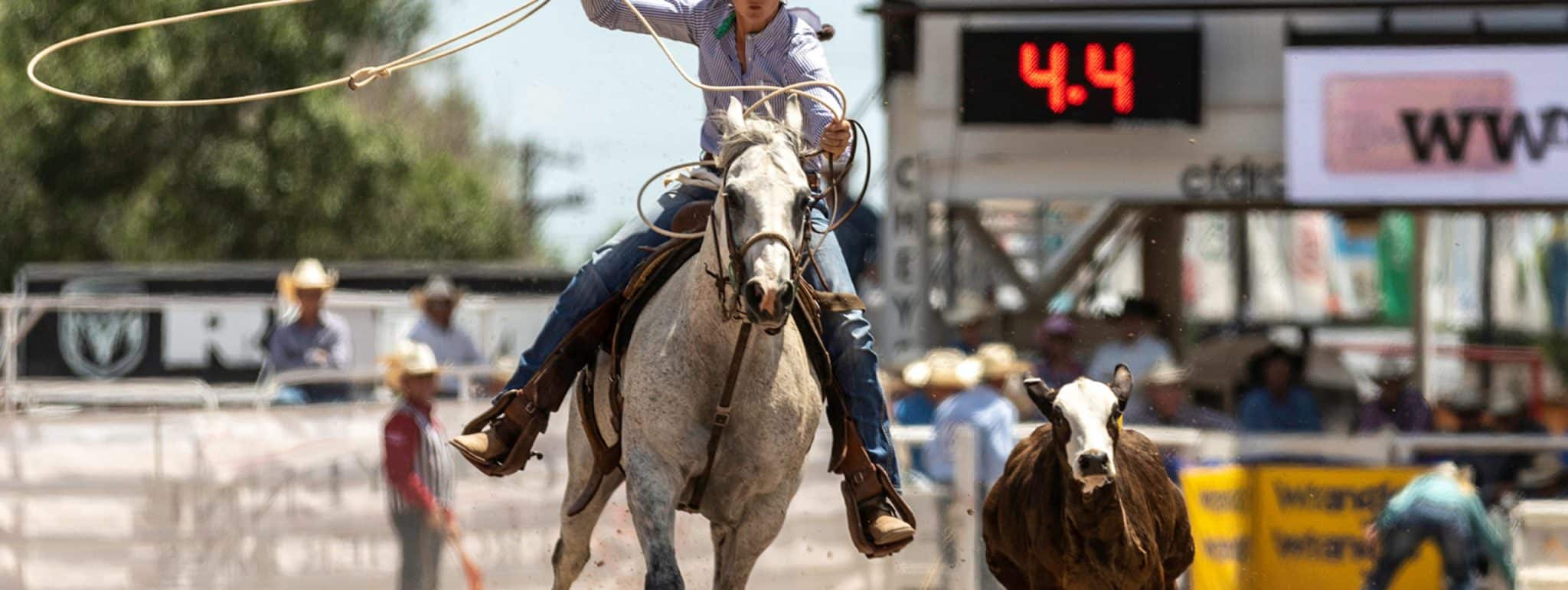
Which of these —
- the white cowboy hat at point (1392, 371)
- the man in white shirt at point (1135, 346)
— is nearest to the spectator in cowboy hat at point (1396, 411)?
the white cowboy hat at point (1392, 371)

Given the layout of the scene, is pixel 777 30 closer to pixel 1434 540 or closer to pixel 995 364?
pixel 995 364

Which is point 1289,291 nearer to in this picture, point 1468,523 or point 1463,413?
point 1463,413

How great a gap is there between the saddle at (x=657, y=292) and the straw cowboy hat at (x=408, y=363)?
13.1 feet

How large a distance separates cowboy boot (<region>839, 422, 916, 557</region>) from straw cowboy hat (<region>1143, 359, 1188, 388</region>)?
575cm

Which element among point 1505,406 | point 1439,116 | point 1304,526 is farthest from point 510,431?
point 1505,406

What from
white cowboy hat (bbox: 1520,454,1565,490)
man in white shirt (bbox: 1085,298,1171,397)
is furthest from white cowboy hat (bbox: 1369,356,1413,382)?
man in white shirt (bbox: 1085,298,1171,397)

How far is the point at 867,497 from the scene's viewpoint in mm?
6762

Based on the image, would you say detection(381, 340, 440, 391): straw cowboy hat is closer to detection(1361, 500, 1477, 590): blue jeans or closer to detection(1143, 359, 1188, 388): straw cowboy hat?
detection(1143, 359, 1188, 388): straw cowboy hat

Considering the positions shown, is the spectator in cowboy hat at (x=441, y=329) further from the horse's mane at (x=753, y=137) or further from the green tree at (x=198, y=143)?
the green tree at (x=198, y=143)

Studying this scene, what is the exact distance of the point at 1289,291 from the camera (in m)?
42.2

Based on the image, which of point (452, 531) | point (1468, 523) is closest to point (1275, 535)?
point (1468, 523)

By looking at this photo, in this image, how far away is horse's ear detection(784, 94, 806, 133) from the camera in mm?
5996

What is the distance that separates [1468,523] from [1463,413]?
282cm

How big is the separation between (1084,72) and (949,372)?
392 centimetres
